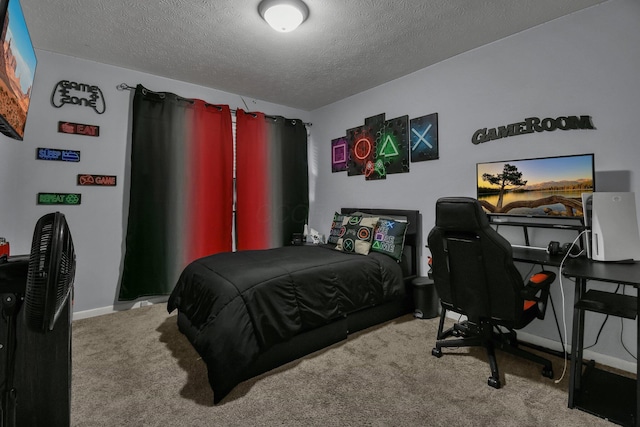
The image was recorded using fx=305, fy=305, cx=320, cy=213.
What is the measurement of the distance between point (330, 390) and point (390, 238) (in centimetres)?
160

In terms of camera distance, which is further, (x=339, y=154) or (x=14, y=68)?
(x=339, y=154)

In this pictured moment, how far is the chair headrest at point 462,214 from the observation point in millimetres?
1875

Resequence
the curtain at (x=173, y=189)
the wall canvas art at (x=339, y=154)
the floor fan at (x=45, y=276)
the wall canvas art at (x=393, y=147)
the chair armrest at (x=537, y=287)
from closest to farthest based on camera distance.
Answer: the floor fan at (x=45, y=276) < the chair armrest at (x=537, y=287) < the curtain at (x=173, y=189) < the wall canvas art at (x=393, y=147) < the wall canvas art at (x=339, y=154)

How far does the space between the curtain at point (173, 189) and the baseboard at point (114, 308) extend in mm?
136

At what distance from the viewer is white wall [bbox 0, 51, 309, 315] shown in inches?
110

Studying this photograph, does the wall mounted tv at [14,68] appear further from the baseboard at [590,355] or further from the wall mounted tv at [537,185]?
the baseboard at [590,355]

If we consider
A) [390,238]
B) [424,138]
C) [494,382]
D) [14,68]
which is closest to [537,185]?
[424,138]

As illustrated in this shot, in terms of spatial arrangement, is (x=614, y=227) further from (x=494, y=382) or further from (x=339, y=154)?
(x=339, y=154)

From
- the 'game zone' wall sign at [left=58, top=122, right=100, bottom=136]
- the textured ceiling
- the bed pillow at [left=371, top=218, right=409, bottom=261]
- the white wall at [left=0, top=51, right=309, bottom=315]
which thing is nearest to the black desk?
the bed pillow at [left=371, top=218, right=409, bottom=261]

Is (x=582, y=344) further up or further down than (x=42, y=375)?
further down

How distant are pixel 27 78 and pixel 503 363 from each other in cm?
372

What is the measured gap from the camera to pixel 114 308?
10.7 feet

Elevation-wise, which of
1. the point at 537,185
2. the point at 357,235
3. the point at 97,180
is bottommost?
the point at 357,235

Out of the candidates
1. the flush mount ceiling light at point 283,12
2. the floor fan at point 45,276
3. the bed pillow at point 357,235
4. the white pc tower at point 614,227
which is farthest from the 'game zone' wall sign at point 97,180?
the white pc tower at point 614,227
